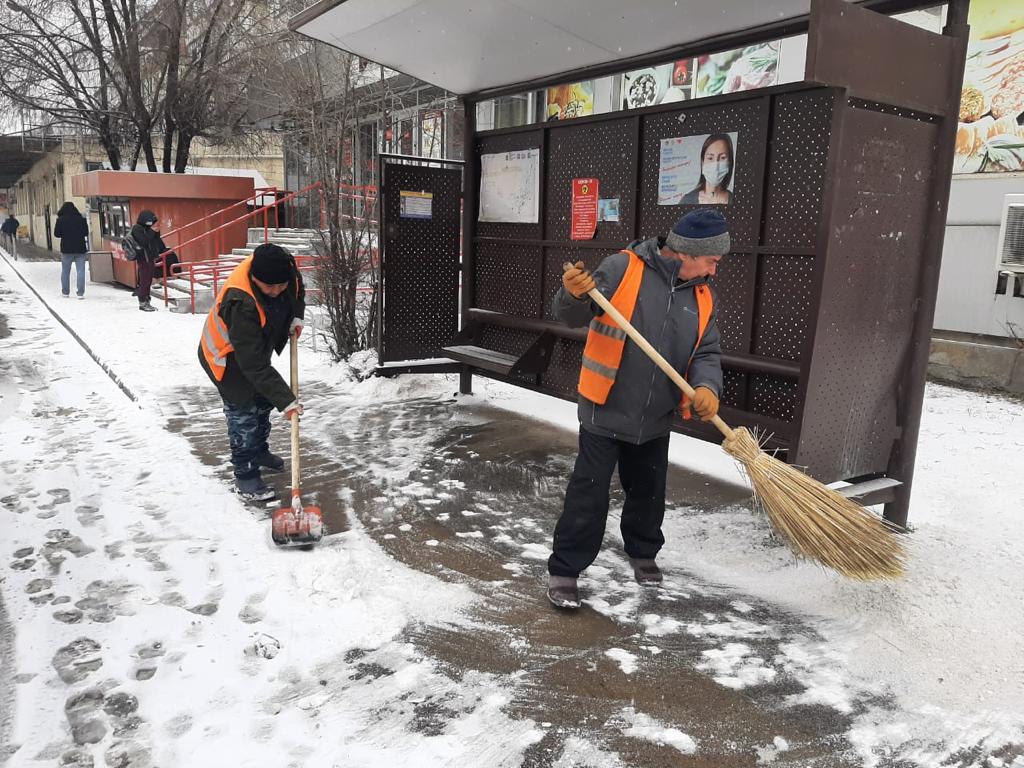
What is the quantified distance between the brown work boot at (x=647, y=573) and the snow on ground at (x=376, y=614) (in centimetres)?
29

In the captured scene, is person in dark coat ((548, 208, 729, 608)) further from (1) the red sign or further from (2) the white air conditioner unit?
(2) the white air conditioner unit

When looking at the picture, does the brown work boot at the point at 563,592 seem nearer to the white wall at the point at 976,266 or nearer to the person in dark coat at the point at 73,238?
the white wall at the point at 976,266

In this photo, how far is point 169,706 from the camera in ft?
→ 8.96

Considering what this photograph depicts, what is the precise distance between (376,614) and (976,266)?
23.9 feet

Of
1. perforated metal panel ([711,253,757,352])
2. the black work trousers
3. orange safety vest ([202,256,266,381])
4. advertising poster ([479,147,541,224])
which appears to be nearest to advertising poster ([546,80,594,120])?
advertising poster ([479,147,541,224])

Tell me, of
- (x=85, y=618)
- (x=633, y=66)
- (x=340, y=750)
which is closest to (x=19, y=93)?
(x=633, y=66)

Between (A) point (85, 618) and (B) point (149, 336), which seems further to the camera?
(B) point (149, 336)

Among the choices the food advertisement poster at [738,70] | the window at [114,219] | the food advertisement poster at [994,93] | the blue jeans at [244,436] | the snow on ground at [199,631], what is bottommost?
the snow on ground at [199,631]

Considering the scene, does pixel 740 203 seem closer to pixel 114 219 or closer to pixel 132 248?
pixel 132 248

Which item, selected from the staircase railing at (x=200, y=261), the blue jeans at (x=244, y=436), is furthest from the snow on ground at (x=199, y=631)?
the staircase railing at (x=200, y=261)

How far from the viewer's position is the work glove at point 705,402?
3344mm

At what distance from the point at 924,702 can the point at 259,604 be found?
2.64 m

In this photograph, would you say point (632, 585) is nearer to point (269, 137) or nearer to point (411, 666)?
point (411, 666)

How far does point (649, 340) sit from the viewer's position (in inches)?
136
